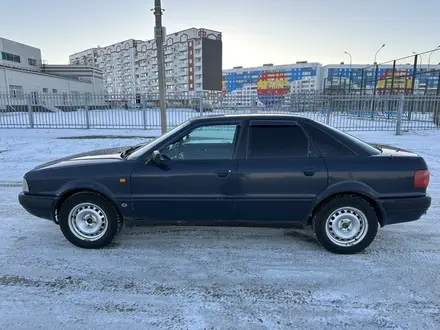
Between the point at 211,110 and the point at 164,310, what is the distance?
1323 centimetres

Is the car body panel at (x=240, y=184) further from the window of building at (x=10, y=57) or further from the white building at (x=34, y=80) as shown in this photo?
the window of building at (x=10, y=57)

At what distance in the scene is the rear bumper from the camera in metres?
3.20

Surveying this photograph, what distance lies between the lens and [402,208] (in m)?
3.22

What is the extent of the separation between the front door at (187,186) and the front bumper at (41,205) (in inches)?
38.0

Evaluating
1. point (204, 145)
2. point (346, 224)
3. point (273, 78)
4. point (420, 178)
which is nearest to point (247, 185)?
point (204, 145)

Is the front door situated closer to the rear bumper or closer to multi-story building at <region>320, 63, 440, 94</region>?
the rear bumper

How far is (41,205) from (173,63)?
99886 millimetres

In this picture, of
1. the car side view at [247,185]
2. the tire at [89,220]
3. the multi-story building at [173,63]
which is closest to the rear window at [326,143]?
the car side view at [247,185]

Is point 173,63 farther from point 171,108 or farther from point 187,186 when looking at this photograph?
point 187,186

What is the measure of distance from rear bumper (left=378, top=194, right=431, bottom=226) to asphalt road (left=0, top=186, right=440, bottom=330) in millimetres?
437

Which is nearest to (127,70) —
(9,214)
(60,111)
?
(60,111)

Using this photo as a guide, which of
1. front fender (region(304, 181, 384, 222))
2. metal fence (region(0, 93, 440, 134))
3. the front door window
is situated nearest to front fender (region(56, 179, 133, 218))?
the front door window

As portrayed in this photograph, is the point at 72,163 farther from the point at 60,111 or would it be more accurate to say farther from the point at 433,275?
the point at 60,111

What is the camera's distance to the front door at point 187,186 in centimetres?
327
